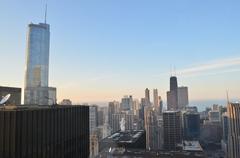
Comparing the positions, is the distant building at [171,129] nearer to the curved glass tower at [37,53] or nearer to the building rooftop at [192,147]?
the building rooftop at [192,147]

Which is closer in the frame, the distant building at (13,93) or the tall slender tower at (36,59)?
the distant building at (13,93)

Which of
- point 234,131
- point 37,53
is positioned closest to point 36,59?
point 37,53

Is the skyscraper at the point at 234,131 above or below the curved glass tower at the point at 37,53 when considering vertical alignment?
below

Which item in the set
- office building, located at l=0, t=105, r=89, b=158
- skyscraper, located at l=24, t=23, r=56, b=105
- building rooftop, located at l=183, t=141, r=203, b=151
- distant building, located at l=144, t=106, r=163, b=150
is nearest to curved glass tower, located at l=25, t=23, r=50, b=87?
skyscraper, located at l=24, t=23, r=56, b=105

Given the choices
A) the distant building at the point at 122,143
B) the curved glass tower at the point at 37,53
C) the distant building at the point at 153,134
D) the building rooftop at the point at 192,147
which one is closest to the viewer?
the distant building at the point at 122,143

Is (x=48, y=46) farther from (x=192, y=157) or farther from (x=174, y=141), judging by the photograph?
(x=192, y=157)

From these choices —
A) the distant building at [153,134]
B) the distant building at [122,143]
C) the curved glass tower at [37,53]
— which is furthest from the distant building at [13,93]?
the curved glass tower at [37,53]

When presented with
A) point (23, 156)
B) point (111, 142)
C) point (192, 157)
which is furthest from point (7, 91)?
point (111, 142)
